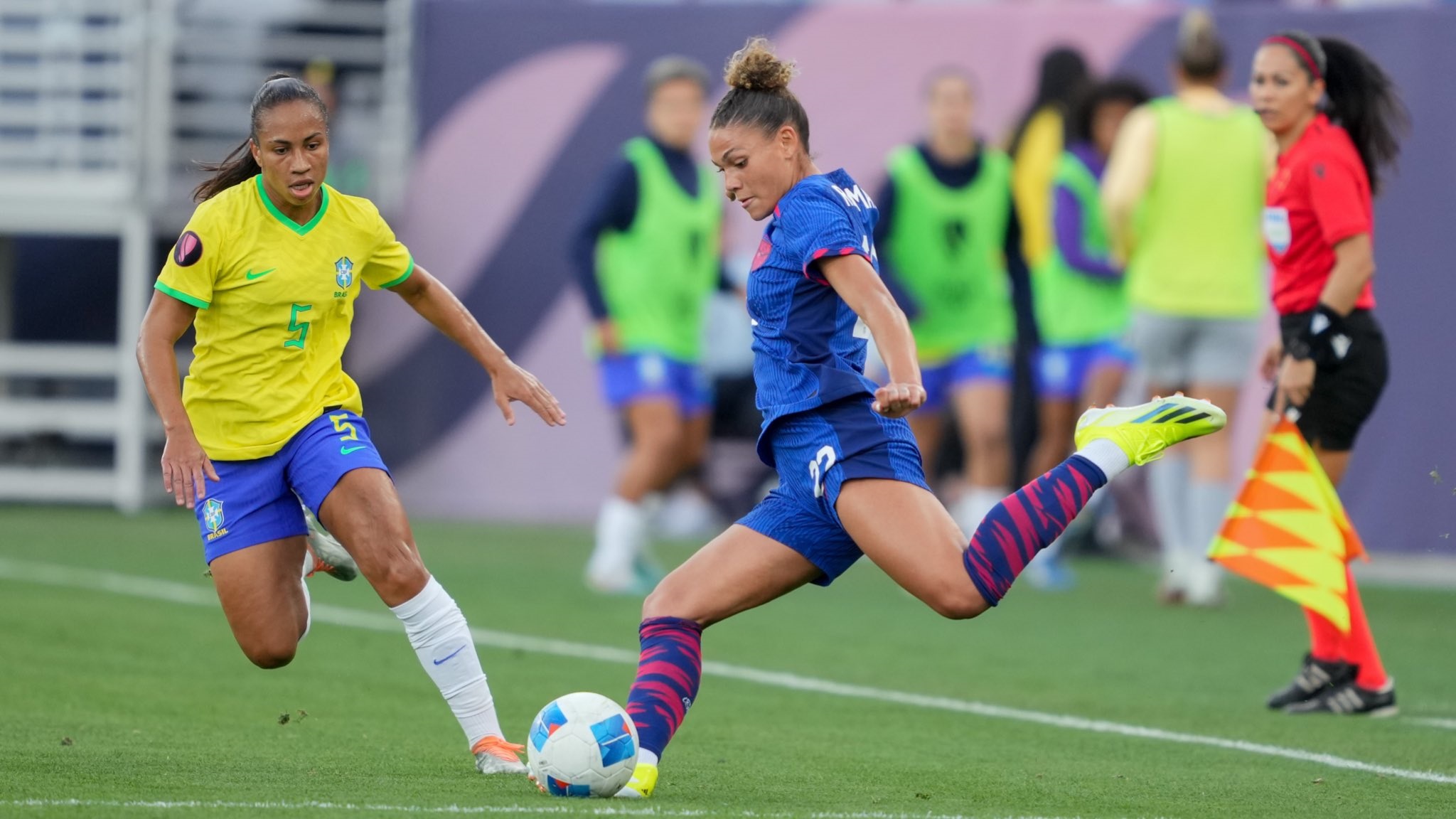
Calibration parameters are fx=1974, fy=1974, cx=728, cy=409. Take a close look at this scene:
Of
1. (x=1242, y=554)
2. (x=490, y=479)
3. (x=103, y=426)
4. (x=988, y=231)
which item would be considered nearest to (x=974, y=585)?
(x=1242, y=554)

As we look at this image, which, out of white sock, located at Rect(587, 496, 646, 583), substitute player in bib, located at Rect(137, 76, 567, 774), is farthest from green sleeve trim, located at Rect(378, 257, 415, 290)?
white sock, located at Rect(587, 496, 646, 583)

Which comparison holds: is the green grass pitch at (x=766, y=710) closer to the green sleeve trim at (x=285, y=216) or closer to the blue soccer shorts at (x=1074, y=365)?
the blue soccer shorts at (x=1074, y=365)

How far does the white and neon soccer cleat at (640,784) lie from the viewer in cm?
488

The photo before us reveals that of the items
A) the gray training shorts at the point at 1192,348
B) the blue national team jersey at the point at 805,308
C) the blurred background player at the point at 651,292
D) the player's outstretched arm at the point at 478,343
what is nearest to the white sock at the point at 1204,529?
the gray training shorts at the point at 1192,348

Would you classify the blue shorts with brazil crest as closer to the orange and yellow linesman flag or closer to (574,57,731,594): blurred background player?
the orange and yellow linesman flag

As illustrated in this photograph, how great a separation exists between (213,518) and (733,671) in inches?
111

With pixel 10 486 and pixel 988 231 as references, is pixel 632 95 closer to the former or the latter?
pixel 988 231

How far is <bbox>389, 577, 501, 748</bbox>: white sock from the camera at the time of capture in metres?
5.42

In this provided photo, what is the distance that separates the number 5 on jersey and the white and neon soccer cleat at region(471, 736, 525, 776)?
1236mm

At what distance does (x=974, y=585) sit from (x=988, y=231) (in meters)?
6.90

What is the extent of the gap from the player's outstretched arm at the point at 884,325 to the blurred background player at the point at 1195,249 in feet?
20.8

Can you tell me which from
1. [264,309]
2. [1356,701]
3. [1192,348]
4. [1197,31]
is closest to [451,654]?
[264,309]

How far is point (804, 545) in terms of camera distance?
506 centimetres

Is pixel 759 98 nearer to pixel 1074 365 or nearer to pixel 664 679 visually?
pixel 664 679
